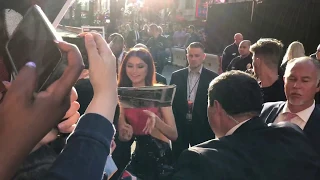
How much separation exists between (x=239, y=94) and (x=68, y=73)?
128 centimetres

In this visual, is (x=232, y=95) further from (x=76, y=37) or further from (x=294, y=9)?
(x=294, y=9)

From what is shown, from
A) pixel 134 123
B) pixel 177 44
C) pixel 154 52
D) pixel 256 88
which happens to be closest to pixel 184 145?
pixel 134 123

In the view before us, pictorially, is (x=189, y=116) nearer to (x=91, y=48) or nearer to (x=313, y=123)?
(x=313, y=123)

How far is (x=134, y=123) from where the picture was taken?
2.90m

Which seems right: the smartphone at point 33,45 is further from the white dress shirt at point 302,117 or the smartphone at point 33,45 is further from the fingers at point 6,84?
the white dress shirt at point 302,117

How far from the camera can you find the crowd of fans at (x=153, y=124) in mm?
825

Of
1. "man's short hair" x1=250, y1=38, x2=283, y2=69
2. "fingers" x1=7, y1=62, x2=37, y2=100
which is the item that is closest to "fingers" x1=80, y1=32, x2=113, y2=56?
"fingers" x1=7, y1=62, x2=37, y2=100

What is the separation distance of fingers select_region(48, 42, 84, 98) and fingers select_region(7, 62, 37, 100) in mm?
47

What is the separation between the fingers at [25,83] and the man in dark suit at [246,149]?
104 cm

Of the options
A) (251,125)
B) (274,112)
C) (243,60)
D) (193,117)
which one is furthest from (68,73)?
(243,60)

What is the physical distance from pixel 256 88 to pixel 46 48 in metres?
1.39

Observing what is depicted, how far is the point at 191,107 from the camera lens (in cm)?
446

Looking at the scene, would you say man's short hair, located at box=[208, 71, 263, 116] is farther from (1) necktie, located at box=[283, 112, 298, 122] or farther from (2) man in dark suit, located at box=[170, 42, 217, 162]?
(2) man in dark suit, located at box=[170, 42, 217, 162]

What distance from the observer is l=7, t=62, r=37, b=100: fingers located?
2.61 ft
